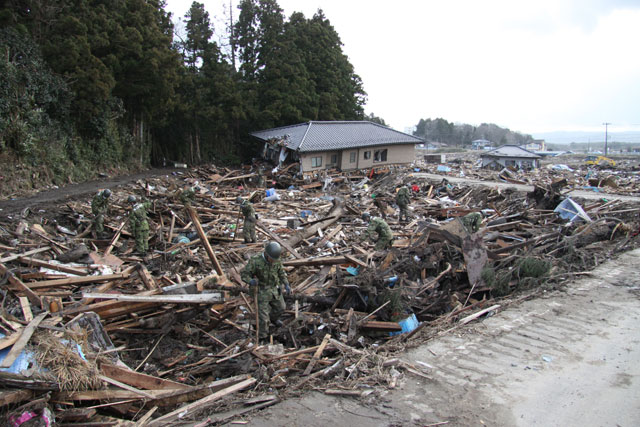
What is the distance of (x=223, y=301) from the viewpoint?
5.74 metres

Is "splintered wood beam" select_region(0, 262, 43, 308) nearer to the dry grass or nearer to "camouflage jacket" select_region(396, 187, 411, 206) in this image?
the dry grass

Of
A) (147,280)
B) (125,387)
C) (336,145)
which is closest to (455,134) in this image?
(336,145)

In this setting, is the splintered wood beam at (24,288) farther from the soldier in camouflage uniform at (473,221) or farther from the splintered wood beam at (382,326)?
the soldier in camouflage uniform at (473,221)

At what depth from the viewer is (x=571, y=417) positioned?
12.7ft

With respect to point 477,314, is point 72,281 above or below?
above

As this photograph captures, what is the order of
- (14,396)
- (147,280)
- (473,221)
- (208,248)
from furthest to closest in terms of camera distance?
(473,221)
(208,248)
(147,280)
(14,396)

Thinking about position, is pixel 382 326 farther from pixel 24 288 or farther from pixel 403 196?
pixel 403 196

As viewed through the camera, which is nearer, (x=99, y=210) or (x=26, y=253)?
(x=26, y=253)

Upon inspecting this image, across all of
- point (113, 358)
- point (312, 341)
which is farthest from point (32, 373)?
point (312, 341)

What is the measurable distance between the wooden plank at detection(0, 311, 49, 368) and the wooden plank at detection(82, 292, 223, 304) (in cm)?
92

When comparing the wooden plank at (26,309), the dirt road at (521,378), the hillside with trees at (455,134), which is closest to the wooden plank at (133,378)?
the dirt road at (521,378)

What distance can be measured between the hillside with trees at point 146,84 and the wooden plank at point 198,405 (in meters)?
13.9

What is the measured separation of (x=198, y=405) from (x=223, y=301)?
1.92 m

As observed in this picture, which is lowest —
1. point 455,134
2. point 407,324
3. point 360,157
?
point 407,324
